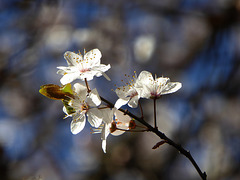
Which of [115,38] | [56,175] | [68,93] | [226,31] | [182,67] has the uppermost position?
[68,93]

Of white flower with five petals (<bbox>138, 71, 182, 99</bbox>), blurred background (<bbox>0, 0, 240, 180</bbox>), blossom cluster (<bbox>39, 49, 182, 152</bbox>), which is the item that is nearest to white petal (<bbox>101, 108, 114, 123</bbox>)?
blossom cluster (<bbox>39, 49, 182, 152</bbox>)

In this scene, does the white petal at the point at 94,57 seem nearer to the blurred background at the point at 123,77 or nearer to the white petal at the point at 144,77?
the white petal at the point at 144,77

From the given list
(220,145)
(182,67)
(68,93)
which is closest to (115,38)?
(182,67)

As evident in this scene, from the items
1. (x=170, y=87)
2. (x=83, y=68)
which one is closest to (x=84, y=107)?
(x=83, y=68)

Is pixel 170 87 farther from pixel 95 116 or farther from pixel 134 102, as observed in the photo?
pixel 95 116

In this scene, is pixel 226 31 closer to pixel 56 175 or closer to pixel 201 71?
pixel 201 71

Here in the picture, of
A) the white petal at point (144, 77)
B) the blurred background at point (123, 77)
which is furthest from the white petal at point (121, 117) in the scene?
the blurred background at point (123, 77)
